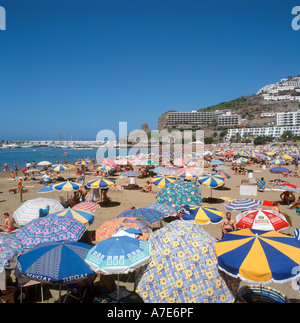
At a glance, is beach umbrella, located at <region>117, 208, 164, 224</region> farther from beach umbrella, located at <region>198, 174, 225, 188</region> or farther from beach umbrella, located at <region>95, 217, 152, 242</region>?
beach umbrella, located at <region>198, 174, 225, 188</region>

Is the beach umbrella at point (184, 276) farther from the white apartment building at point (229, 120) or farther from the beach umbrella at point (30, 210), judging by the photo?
the white apartment building at point (229, 120)

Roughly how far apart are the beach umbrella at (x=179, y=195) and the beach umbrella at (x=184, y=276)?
12.5 ft

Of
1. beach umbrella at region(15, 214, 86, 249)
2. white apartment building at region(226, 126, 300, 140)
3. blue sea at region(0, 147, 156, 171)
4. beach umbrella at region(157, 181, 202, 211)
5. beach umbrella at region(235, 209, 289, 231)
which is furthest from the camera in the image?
white apartment building at region(226, 126, 300, 140)

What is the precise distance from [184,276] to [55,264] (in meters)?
1.76

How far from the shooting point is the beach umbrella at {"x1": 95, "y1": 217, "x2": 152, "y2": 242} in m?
4.75

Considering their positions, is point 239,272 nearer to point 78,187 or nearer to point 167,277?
point 167,277

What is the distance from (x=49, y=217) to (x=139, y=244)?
2.30m

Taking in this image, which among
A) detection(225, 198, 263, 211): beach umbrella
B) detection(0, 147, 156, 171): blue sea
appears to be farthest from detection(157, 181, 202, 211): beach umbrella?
detection(0, 147, 156, 171): blue sea

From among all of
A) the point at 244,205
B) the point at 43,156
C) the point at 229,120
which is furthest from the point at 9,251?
the point at 229,120

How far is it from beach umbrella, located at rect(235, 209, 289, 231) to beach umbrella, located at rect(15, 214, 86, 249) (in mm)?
3618

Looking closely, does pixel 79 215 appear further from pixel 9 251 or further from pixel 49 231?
pixel 9 251

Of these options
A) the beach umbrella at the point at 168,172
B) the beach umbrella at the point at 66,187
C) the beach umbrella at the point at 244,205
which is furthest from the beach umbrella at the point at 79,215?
the beach umbrella at the point at 168,172

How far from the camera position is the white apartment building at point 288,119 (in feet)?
390
